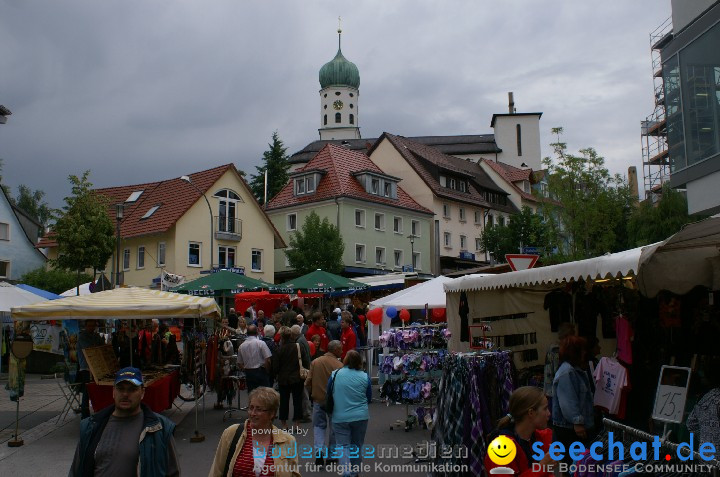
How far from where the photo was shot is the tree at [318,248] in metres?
43.8

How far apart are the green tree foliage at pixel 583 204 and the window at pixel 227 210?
20.0 metres

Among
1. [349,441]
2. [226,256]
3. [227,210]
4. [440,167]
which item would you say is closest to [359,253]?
Result: [226,256]

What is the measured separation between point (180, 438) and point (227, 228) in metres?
33.7

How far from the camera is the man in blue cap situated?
4789mm

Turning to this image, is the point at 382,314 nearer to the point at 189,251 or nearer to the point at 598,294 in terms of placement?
the point at 598,294

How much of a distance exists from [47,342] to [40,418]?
34.5 feet

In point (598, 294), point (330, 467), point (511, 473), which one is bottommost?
point (330, 467)

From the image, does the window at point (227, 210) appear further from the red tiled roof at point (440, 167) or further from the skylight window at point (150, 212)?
the red tiled roof at point (440, 167)

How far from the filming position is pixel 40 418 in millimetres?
14461

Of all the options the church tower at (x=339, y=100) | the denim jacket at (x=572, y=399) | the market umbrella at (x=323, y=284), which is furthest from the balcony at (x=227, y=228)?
the church tower at (x=339, y=100)

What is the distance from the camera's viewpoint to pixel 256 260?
47625 millimetres

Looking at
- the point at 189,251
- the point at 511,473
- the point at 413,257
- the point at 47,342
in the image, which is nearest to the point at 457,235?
the point at 413,257

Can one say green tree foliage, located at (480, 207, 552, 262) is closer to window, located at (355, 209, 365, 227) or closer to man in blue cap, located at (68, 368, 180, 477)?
window, located at (355, 209, 365, 227)

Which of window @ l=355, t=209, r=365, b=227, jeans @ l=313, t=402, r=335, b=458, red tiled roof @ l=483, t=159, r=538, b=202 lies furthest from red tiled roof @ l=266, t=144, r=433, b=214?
jeans @ l=313, t=402, r=335, b=458
